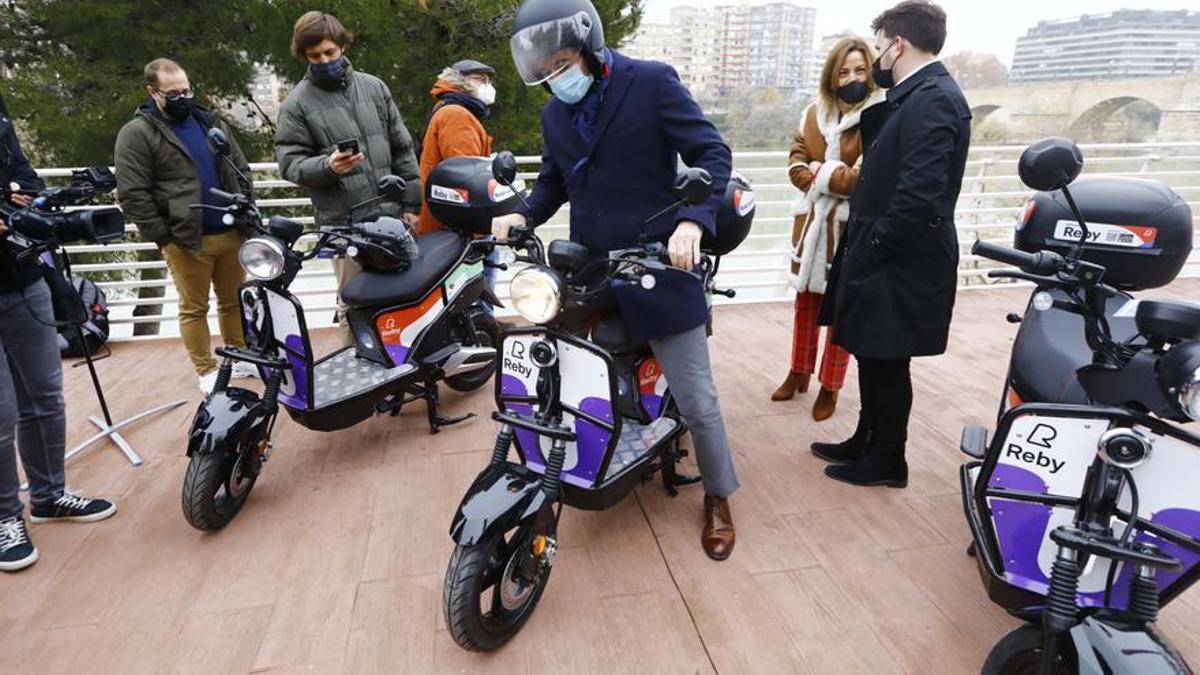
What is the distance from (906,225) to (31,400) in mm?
2929

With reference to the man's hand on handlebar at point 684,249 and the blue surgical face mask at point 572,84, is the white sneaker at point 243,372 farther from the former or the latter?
the man's hand on handlebar at point 684,249

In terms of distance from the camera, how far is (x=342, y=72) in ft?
10.00

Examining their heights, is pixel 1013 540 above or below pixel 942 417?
above

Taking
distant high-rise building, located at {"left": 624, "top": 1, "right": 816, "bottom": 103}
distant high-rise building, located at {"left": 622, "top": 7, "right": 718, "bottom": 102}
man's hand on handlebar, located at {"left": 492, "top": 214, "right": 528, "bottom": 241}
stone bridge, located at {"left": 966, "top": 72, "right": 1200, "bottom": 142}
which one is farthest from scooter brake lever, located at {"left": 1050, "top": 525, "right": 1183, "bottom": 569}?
distant high-rise building, located at {"left": 622, "top": 7, "right": 718, "bottom": 102}

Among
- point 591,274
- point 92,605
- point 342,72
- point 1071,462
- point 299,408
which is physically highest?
point 342,72

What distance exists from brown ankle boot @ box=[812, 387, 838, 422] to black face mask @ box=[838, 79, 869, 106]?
1.26 meters

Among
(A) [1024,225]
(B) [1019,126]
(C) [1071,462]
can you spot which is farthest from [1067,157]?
(B) [1019,126]

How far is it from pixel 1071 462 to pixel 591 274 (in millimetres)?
1222

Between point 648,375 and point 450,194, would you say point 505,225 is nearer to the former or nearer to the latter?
point 648,375

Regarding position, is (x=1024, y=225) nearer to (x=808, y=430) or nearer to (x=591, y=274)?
(x=808, y=430)

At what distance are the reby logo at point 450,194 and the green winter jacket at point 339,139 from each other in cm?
33

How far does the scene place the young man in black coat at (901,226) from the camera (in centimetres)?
208

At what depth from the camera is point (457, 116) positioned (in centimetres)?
335

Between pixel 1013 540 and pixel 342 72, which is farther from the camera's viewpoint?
pixel 342 72
